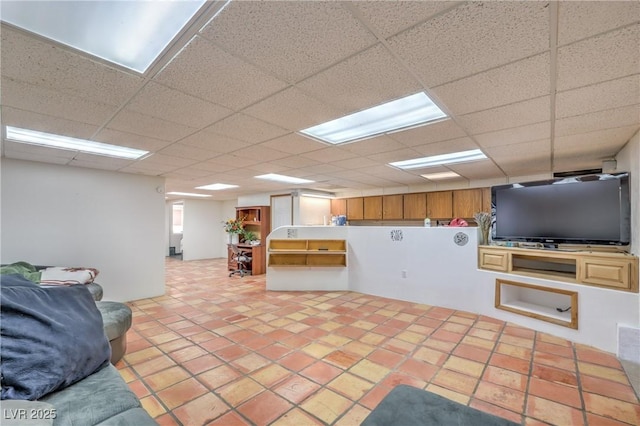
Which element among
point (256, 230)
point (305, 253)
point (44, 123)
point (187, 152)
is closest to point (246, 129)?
point (187, 152)

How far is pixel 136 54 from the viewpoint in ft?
5.02

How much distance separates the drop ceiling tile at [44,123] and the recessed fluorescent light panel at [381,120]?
7.03 feet

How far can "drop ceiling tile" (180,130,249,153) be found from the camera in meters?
2.89

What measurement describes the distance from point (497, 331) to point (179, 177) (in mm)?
5898

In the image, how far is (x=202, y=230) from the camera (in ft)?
34.6

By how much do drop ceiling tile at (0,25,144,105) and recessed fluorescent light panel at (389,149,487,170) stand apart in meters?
3.62

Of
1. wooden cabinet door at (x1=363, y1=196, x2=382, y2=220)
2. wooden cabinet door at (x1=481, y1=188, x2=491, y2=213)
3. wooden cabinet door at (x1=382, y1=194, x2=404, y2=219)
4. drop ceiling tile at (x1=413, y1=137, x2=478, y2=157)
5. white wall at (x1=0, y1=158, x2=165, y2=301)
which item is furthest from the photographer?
wooden cabinet door at (x1=363, y1=196, x2=382, y2=220)

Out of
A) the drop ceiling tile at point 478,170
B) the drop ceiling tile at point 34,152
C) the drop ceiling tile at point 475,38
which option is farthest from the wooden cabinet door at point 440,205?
the drop ceiling tile at point 34,152

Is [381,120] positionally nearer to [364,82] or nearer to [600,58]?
[364,82]

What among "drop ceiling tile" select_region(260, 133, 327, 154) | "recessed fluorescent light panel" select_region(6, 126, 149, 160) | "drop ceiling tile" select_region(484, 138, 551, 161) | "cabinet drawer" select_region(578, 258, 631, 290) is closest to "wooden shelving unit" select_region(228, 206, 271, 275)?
"recessed fluorescent light panel" select_region(6, 126, 149, 160)

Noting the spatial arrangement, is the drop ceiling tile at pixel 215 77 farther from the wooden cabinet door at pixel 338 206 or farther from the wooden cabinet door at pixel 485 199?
the wooden cabinet door at pixel 338 206

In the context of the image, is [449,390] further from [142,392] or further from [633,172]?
[633,172]

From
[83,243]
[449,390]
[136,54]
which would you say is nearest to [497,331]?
[449,390]

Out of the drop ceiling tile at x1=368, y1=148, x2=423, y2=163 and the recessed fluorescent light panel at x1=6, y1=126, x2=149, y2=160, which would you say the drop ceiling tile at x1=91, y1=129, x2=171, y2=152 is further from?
the drop ceiling tile at x1=368, y1=148, x2=423, y2=163
